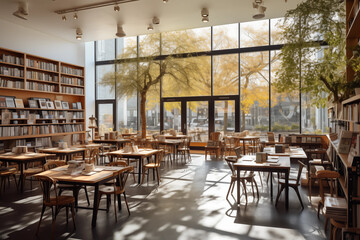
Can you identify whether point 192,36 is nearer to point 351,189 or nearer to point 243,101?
point 243,101

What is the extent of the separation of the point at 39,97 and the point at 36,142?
1771 millimetres

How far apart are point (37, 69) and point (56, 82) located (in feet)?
3.19

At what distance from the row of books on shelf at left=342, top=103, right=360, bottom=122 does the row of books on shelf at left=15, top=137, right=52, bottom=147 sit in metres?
9.62

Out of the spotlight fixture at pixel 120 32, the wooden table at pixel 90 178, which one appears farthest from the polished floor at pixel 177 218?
the spotlight fixture at pixel 120 32

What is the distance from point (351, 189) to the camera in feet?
10.5

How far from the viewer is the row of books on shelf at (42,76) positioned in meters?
9.89

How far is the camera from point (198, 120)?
13.4 m

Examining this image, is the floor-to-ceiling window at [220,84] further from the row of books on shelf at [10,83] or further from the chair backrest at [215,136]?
the row of books on shelf at [10,83]

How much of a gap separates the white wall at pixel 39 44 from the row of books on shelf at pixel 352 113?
1036cm

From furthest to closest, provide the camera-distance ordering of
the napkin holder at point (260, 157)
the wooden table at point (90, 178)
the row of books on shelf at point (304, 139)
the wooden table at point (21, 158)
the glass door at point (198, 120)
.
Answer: the glass door at point (198, 120) → the row of books on shelf at point (304, 139) → the wooden table at point (21, 158) → the napkin holder at point (260, 157) → the wooden table at point (90, 178)

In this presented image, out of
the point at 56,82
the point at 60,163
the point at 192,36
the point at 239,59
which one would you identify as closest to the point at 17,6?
the point at 56,82

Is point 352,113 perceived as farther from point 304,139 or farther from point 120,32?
point 120,32

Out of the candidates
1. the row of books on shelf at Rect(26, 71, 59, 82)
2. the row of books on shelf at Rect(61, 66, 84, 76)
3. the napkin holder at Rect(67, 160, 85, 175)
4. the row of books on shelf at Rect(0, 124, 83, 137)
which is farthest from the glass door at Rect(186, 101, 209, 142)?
the napkin holder at Rect(67, 160, 85, 175)

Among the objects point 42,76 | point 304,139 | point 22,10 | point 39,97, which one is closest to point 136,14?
point 22,10
